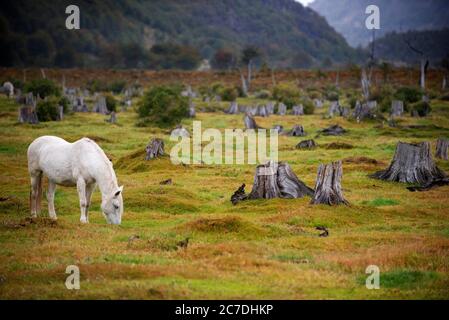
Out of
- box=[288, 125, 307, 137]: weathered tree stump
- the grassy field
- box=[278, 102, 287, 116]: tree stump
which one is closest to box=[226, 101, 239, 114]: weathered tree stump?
box=[278, 102, 287, 116]: tree stump

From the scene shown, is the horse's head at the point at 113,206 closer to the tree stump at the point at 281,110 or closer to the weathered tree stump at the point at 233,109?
the weathered tree stump at the point at 233,109

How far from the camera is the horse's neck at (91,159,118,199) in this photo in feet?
58.0

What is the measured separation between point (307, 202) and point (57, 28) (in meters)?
165

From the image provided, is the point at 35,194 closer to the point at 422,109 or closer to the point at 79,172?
the point at 79,172

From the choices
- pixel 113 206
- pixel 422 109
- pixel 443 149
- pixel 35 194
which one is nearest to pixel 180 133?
pixel 443 149

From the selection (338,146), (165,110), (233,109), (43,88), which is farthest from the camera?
(43,88)

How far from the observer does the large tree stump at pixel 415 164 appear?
2708cm

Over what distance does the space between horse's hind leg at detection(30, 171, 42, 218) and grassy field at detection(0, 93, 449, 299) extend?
1.49ft

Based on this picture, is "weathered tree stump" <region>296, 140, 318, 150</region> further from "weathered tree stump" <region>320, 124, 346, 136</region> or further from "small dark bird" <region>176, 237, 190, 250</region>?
"small dark bird" <region>176, 237, 190, 250</region>

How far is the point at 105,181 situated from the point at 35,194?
287cm

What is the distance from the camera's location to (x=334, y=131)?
151 ft
